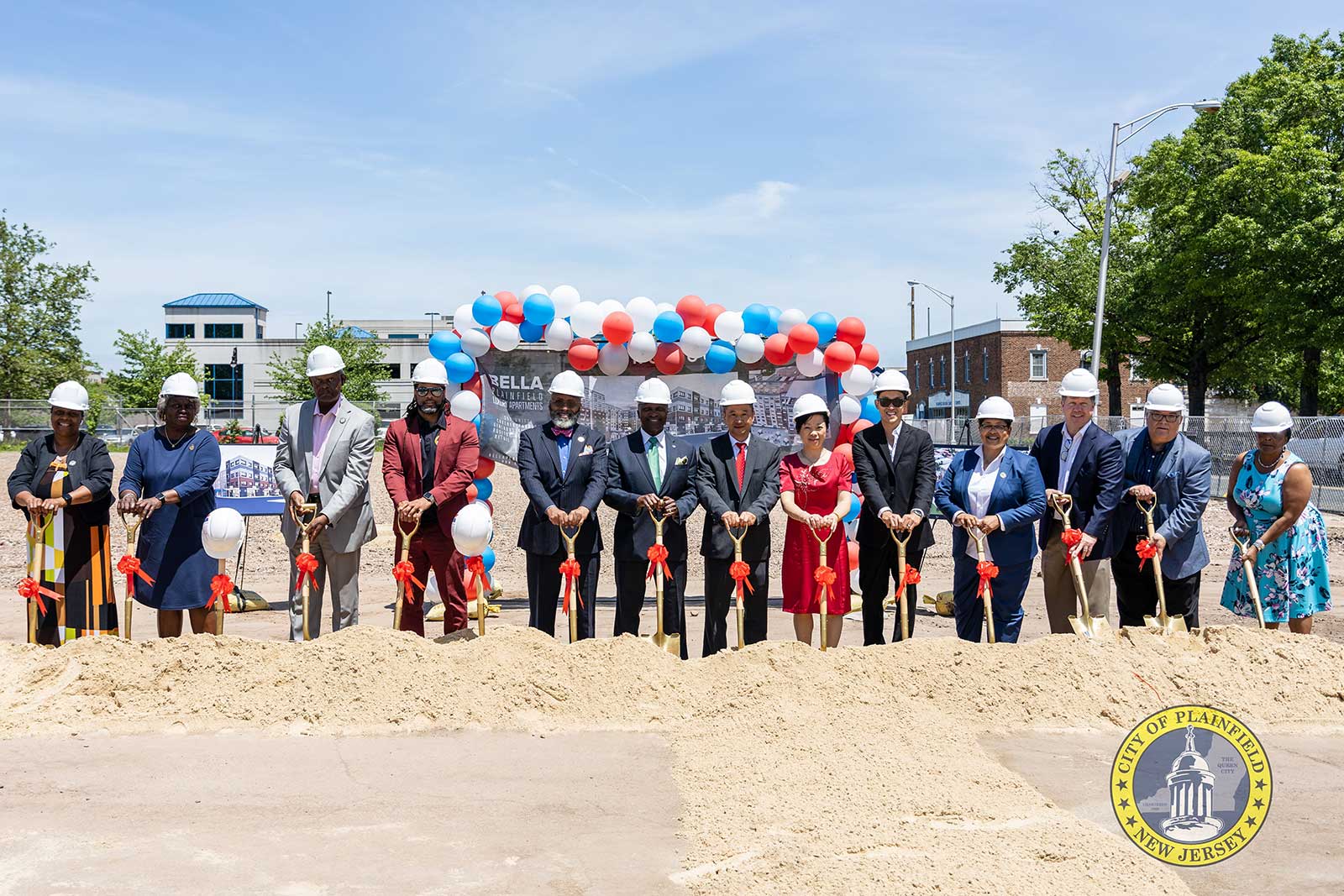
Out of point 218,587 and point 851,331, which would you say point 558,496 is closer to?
point 218,587

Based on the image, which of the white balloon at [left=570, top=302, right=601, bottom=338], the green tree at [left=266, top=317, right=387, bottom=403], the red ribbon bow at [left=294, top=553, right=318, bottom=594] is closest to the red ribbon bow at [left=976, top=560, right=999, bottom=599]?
the red ribbon bow at [left=294, top=553, right=318, bottom=594]

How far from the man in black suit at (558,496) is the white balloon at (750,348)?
106 inches

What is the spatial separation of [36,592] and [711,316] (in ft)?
18.3

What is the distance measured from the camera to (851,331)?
9734 millimetres

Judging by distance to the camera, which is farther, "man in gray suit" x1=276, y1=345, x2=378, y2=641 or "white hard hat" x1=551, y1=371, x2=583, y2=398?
"white hard hat" x1=551, y1=371, x2=583, y2=398

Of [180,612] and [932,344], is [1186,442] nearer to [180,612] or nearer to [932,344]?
[180,612]

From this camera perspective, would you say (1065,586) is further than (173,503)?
Yes

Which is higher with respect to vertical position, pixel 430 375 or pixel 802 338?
pixel 802 338

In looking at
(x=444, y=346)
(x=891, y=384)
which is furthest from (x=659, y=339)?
(x=891, y=384)

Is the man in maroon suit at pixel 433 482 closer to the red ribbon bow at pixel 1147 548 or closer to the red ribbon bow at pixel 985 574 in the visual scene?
the red ribbon bow at pixel 985 574

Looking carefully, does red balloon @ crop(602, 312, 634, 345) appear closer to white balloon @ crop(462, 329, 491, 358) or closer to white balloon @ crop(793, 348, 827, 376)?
white balloon @ crop(462, 329, 491, 358)

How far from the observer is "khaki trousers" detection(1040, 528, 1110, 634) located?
692cm

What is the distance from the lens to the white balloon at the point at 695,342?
963 centimetres

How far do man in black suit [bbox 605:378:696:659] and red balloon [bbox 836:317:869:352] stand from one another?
2.94 metres
